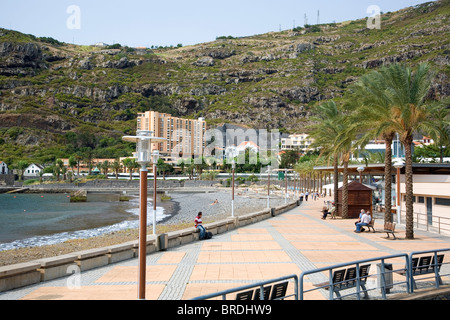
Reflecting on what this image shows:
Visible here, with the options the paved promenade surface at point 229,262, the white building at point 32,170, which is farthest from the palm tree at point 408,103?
the white building at point 32,170

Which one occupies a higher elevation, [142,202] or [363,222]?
[142,202]

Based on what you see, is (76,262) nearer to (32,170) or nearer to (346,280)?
(346,280)

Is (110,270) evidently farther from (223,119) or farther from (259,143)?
(223,119)

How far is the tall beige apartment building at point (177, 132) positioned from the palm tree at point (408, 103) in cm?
13140

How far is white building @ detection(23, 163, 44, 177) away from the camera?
422ft

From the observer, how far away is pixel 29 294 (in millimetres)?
9055

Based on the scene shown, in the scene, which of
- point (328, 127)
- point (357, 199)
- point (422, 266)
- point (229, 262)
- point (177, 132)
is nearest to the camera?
point (422, 266)

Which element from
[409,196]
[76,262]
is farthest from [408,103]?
[76,262]

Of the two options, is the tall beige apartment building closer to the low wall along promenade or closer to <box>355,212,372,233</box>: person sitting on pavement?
<box>355,212,372,233</box>: person sitting on pavement

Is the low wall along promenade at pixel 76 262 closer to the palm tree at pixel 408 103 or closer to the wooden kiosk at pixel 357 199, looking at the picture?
the palm tree at pixel 408 103

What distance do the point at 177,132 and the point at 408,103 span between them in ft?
484

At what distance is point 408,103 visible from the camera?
56.7 feet

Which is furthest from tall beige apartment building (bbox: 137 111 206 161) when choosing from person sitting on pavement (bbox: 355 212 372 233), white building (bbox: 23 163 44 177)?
person sitting on pavement (bbox: 355 212 372 233)
